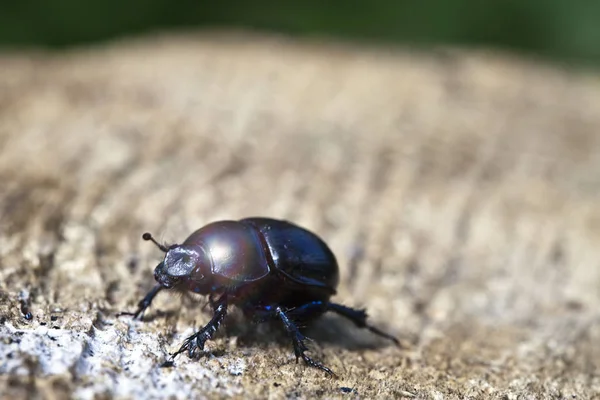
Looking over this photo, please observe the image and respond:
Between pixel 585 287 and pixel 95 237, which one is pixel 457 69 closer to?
pixel 585 287

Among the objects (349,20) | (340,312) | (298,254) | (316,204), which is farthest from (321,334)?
(349,20)

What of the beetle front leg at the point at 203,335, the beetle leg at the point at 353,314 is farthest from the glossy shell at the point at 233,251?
the beetle leg at the point at 353,314

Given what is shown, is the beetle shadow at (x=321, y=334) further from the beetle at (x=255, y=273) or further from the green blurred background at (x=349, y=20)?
the green blurred background at (x=349, y=20)

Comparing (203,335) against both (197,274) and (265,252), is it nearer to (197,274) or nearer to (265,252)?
(197,274)

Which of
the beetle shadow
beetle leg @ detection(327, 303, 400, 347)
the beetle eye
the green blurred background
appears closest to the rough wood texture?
the beetle shadow

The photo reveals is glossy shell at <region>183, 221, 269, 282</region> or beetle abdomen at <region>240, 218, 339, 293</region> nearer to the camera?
glossy shell at <region>183, 221, 269, 282</region>

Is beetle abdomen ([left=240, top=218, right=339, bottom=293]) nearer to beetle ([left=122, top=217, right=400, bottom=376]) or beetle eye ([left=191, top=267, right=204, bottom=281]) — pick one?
beetle ([left=122, top=217, right=400, bottom=376])

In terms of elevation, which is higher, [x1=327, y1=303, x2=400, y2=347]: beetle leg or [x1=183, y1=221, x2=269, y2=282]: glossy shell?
[x1=327, y1=303, x2=400, y2=347]: beetle leg

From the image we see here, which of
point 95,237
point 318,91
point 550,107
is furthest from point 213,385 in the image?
point 550,107
